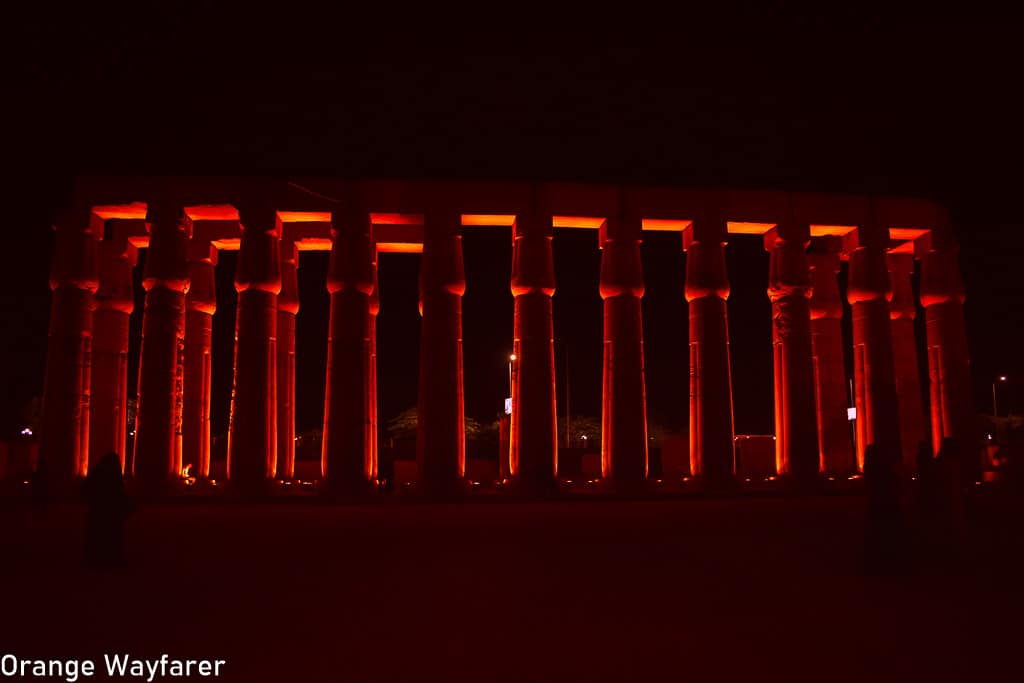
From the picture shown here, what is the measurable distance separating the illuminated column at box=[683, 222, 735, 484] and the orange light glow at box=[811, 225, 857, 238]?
4762 millimetres

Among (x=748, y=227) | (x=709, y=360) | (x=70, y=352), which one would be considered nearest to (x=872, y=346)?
(x=748, y=227)

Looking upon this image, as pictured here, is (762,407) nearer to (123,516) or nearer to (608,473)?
(608,473)

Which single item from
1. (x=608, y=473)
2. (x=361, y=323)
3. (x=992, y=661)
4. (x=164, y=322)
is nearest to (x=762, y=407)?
(x=608, y=473)

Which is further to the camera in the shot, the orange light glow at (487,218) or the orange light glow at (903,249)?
the orange light glow at (903,249)

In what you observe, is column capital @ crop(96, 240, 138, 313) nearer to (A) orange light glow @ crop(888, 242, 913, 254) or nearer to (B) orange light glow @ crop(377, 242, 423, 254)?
(B) orange light glow @ crop(377, 242, 423, 254)

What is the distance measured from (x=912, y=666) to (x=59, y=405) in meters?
30.1

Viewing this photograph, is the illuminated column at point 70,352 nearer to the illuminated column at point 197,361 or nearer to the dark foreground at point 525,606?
the illuminated column at point 197,361

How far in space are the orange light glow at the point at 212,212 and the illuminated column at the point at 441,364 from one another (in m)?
7.70

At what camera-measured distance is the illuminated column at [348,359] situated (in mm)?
28719

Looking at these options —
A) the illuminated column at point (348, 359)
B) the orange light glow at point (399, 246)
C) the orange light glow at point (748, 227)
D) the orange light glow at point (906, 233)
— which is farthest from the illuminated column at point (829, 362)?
the illuminated column at point (348, 359)

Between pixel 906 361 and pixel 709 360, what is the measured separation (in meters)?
11.1

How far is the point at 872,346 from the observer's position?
3203 centimetres

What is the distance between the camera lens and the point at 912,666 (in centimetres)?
738

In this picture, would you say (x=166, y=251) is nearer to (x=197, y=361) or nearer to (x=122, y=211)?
(x=122, y=211)
